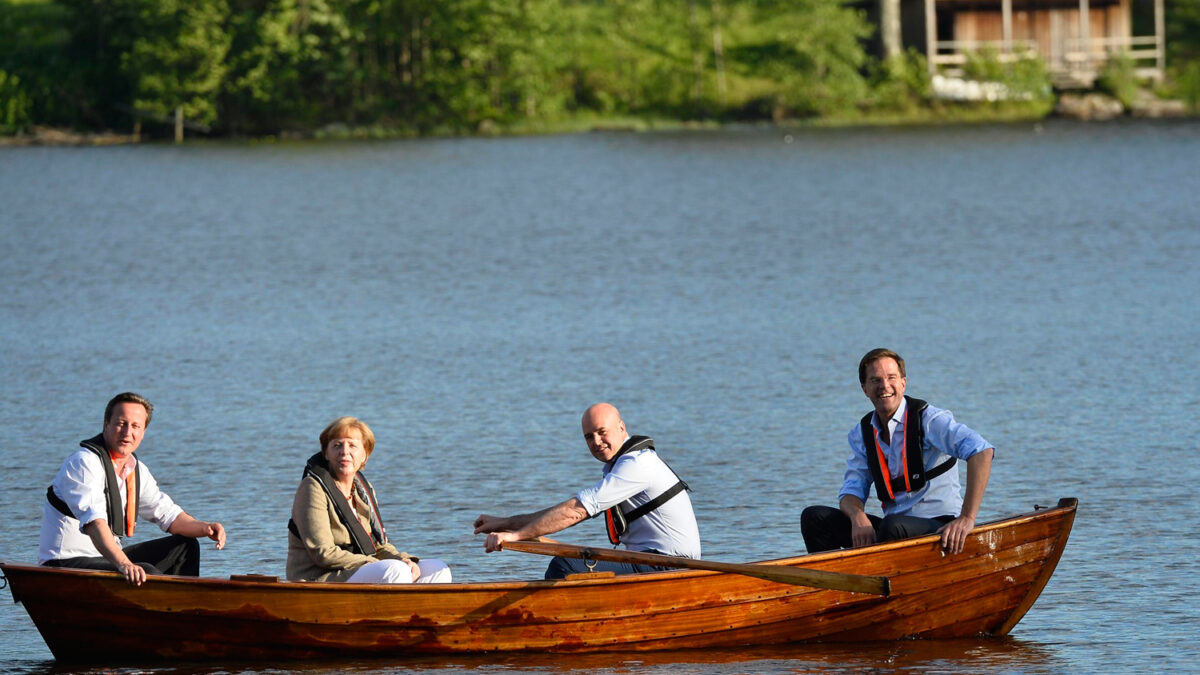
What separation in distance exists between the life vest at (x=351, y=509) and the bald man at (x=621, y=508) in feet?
1.89

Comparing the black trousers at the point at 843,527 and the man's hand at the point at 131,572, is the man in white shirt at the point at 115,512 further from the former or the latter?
the black trousers at the point at 843,527

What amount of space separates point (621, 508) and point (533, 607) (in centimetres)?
74

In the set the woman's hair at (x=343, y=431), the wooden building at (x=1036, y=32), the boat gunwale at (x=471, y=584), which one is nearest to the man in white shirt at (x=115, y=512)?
the boat gunwale at (x=471, y=584)

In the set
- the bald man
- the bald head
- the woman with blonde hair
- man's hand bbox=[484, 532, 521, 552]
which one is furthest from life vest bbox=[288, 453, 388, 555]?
the bald head

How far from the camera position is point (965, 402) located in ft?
56.1

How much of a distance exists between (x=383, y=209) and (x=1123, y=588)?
32.1 m

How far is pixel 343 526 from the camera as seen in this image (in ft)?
29.7

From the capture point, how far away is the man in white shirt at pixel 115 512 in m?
8.79

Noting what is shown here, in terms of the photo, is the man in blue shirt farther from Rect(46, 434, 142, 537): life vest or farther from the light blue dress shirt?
Rect(46, 434, 142, 537): life vest

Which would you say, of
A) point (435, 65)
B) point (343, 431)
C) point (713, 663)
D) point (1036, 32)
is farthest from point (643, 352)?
point (1036, 32)

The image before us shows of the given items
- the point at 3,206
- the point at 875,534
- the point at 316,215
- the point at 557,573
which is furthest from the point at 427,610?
the point at 3,206

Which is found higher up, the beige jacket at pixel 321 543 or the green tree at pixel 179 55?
the green tree at pixel 179 55

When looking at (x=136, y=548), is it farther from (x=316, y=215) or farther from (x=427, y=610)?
(x=316, y=215)

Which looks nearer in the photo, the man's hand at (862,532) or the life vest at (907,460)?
the life vest at (907,460)
